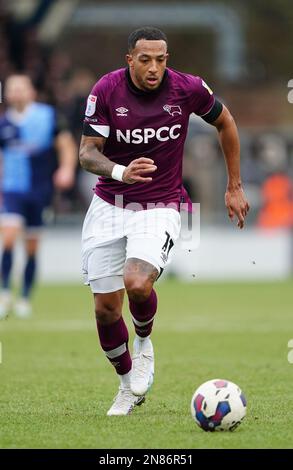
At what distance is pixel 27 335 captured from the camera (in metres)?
12.5

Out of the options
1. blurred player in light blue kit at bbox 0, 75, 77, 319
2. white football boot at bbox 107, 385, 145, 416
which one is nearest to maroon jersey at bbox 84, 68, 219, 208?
white football boot at bbox 107, 385, 145, 416

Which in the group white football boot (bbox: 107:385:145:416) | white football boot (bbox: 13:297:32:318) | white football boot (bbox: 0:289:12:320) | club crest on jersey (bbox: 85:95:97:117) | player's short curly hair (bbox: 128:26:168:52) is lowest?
white football boot (bbox: 13:297:32:318)

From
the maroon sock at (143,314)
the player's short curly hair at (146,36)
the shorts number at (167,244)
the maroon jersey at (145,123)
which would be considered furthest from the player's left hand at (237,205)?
the player's short curly hair at (146,36)

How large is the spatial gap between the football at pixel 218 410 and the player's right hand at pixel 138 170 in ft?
4.38

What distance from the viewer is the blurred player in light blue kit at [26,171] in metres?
14.3

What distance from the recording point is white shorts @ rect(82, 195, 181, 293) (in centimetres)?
750

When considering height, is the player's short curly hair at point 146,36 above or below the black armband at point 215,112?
above

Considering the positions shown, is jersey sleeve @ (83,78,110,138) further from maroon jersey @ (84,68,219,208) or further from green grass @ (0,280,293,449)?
green grass @ (0,280,293,449)

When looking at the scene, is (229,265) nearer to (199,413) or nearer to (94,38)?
(94,38)

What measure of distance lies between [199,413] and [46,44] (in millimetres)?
21508

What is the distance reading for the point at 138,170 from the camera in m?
7.14

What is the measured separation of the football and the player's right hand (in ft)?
4.38

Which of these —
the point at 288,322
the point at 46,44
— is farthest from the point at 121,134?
the point at 46,44

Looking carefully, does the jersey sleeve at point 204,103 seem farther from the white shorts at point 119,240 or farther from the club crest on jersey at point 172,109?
the white shorts at point 119,240
